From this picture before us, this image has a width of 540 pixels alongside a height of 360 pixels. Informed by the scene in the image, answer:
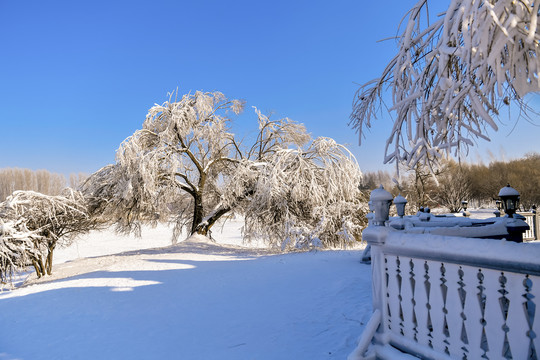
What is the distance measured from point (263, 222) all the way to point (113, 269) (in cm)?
633

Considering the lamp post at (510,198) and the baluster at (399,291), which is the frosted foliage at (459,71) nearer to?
the baluster at (399,291)

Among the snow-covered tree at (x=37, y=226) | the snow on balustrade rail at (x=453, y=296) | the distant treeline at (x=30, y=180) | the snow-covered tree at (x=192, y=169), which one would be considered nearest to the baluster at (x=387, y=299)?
the snow on balustrade rail at (x=453, y=296)

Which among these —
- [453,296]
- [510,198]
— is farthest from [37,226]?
[510,198]

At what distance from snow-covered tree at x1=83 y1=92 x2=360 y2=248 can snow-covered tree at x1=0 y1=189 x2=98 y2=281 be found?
955 mm

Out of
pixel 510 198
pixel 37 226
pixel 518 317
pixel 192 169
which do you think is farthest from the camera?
pixel 192 169

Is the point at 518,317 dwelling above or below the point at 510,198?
below

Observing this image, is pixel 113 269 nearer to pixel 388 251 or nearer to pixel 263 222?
pixel 263 222

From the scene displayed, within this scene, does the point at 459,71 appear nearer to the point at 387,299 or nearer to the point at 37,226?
the point at 387,299

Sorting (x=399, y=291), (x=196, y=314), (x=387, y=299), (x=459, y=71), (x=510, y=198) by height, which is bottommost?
(x=196, y=314)

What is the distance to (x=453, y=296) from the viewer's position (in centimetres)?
241

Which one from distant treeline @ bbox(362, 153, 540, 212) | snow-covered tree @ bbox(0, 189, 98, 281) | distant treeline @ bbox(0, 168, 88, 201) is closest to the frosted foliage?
snow-covered tree @ bbox(0, 189, 98, 281)

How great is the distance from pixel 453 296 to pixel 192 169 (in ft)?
46.4

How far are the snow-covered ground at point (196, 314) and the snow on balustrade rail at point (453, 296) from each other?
2.94 feet

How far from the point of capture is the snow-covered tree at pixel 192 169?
487 inches
